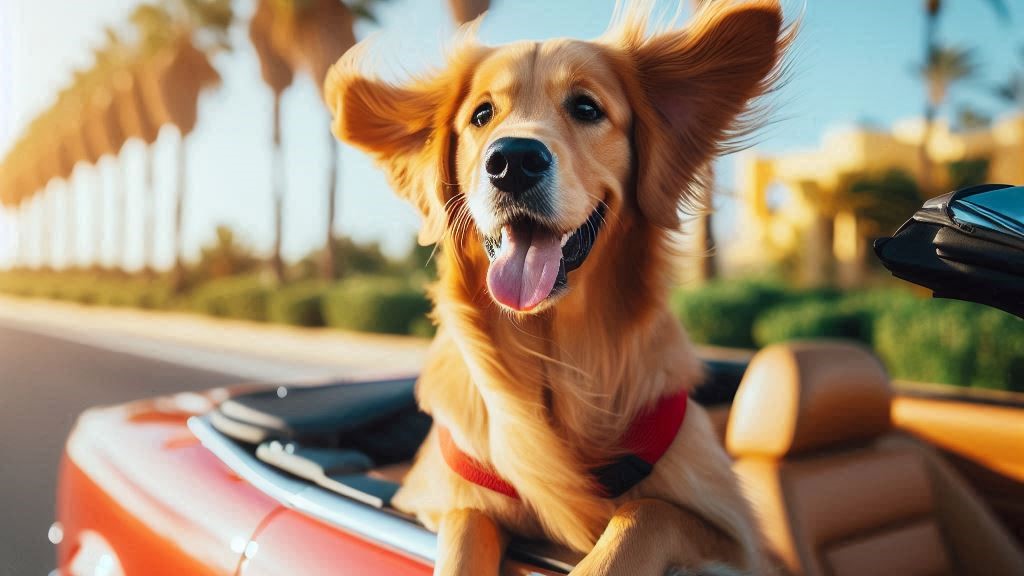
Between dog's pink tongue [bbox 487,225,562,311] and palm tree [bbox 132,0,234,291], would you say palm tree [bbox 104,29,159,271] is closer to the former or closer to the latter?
palm tree [bbox 132,0,234,291]

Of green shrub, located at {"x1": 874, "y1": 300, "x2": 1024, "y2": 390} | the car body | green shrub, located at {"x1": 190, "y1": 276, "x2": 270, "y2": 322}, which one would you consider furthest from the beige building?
the car body

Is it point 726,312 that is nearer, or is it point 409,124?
point 409,124

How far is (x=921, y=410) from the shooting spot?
3314 millimetres

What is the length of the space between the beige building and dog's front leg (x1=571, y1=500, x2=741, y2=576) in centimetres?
2038

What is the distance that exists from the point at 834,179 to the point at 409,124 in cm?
2319

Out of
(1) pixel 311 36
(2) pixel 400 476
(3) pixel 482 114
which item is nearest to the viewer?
(3) pixel 482 114

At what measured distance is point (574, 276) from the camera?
6.32 ft

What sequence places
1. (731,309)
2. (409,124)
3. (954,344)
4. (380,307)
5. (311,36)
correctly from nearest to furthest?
(409,124), (954,344), (731,309), (380,307), (311,36)

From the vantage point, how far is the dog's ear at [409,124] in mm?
2092

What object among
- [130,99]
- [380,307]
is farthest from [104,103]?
[380,307]

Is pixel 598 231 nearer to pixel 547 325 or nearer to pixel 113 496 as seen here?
pixel 547 325

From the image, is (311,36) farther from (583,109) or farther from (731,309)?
(583,109)

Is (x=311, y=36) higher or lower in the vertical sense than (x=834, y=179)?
higher

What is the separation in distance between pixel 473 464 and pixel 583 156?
0.76m
